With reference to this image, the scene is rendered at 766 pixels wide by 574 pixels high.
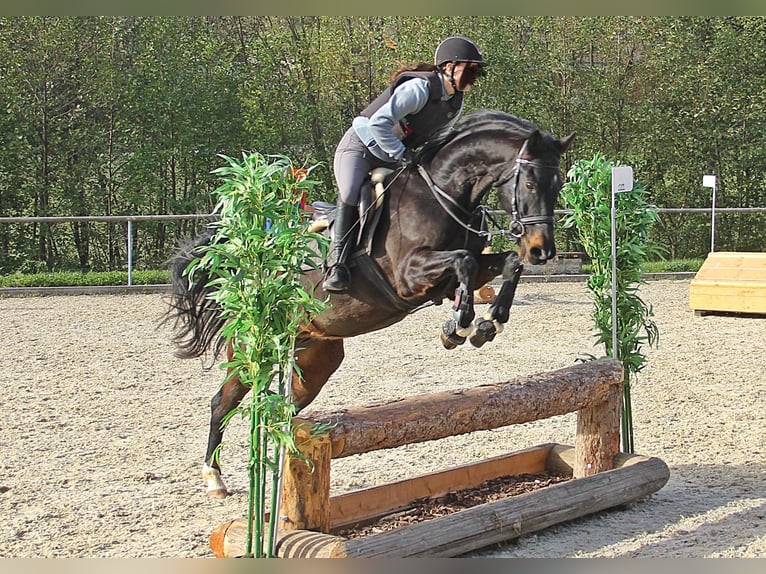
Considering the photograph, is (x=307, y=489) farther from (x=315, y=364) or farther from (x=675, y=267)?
(x=675, y=267)

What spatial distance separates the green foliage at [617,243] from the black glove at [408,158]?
1.06m

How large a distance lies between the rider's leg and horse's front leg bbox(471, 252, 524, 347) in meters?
0.65

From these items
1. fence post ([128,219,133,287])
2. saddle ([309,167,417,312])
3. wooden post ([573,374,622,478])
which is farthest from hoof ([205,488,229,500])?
fence post ([128,219,133,287])

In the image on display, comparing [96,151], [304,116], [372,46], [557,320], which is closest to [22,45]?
[96,151]

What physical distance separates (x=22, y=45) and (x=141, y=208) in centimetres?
284

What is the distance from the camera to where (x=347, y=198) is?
4031mm

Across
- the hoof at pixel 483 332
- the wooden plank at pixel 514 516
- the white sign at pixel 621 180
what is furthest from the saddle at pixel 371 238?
the white sign at pixel 621 180

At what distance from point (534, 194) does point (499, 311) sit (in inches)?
19.3

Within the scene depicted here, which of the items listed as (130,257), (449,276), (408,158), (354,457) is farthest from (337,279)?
(130,257)

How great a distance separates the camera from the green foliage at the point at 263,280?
303cm

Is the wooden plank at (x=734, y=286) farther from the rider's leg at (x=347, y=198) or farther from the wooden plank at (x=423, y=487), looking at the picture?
the rider's leg at (x=347, y=198)

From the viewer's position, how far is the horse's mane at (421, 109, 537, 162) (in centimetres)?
400

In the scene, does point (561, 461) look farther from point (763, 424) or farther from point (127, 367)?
point (127, 367)

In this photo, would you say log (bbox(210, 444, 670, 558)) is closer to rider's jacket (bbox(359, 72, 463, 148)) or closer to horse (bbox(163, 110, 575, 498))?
horse (bbox(163, 110, 575, 498))
